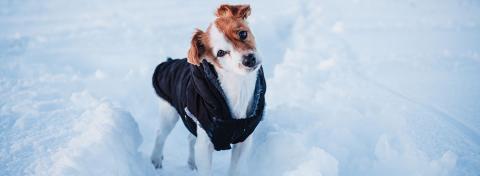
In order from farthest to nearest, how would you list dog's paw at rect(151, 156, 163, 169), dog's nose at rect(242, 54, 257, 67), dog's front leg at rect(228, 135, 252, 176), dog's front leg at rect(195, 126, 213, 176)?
dog's paw at rect(151, 156, 163, 169) < dog's front leg at rect(228, 135, 252, 176) < dog's front leg at rect(195, 126, 213, 176) < dog's nose at rect(242, 54, 257, 67)

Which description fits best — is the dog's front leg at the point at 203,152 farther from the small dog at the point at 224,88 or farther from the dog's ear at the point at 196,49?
the dog's ear at the point at 196,49

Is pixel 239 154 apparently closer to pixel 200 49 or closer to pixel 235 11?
pixel 200 49

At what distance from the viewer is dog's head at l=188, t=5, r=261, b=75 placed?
2.37 metres

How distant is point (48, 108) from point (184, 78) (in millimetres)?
1901

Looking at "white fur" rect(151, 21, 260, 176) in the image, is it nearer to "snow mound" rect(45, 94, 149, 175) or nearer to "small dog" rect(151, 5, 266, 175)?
"small dog" rect(151, 5, 266, 175)

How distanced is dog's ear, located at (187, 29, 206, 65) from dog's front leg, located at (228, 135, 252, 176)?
734 mm

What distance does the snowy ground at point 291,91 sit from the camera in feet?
9.64

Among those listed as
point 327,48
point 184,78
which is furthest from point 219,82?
point 327,48

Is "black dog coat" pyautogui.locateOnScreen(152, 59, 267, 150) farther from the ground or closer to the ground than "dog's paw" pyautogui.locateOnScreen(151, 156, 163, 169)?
farther from the ground

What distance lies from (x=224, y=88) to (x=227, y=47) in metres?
0.31

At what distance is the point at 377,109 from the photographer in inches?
154

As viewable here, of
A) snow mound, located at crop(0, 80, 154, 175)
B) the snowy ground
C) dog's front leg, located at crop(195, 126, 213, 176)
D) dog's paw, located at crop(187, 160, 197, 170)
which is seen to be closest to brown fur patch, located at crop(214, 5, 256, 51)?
dog's front leg, located at crop(195, 126, 213, 176)

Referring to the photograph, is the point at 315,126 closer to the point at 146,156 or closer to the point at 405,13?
the point at 146,156

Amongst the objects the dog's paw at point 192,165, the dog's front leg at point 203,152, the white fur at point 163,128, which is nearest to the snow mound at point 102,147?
the white fur at point 163,128
